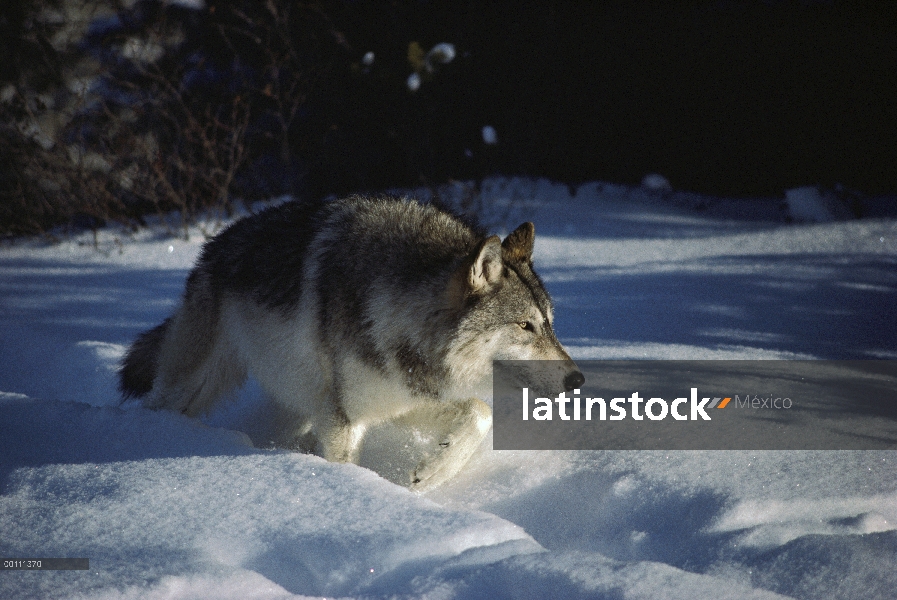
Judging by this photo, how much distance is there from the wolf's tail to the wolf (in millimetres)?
296

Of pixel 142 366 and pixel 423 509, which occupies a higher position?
pixel 142 366

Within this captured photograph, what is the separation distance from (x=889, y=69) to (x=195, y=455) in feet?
33.4

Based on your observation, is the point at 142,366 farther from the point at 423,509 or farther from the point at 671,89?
the point at 671,89

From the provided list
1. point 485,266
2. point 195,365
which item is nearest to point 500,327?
point 485,266

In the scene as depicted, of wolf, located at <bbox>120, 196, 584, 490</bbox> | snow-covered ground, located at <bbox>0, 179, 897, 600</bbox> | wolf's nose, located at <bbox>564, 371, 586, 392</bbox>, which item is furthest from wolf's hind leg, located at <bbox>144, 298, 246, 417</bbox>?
wolf's nose, located at <bbox>564, 371, 586, 392</bbox>

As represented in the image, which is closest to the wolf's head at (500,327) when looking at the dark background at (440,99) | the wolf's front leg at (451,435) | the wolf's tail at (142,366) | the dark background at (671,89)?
the wolf's front leg at (451,435)

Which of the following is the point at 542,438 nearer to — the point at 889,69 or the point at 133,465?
the point at 133,465

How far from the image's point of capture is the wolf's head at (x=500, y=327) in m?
2.54

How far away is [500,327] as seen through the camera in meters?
2.59

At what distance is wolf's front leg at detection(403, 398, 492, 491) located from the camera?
2.79 metres

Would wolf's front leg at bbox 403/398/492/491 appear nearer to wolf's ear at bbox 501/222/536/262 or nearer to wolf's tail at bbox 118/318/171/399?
wolf's ear at bbox 501/222/536/262

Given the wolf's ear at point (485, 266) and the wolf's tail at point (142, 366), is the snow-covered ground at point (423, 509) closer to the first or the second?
the wolf's tail at point (142, 366)

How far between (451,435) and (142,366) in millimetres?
1843

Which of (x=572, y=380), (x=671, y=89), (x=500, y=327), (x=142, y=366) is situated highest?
(x=671, y=89)
